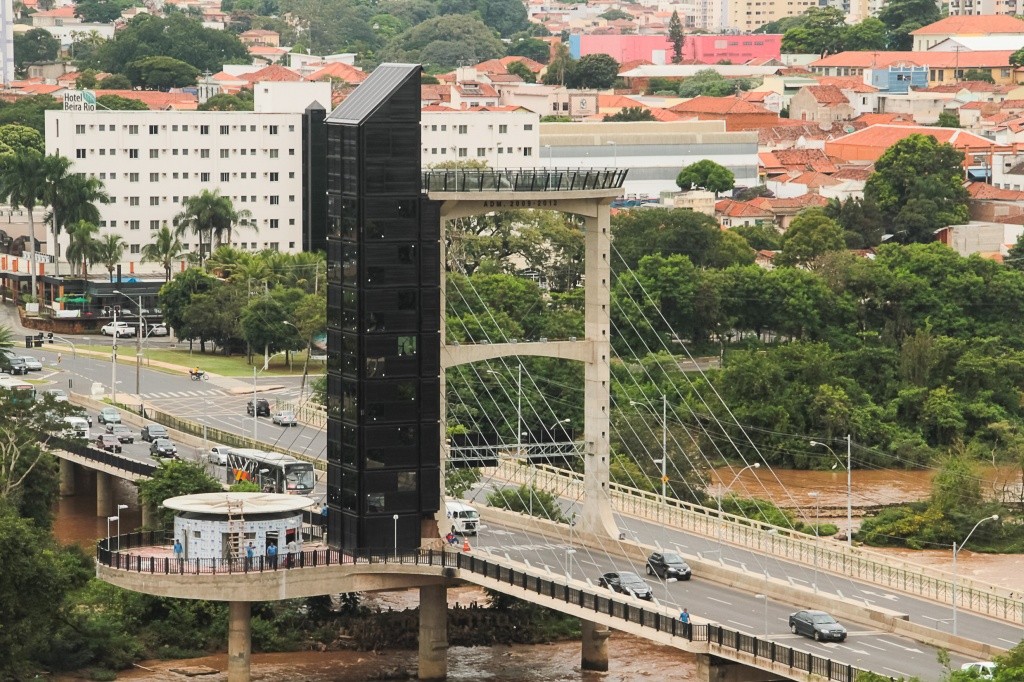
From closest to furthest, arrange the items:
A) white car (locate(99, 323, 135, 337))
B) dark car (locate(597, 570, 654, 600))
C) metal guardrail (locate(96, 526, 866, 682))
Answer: metal guardrail (locate(96, 526, 866, 682)) < dark car (locate(597, 570, 654, 600)) < white car (locate(99, 323, 135, 337))

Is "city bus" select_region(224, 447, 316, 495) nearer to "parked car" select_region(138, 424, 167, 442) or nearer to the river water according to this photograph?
the river water

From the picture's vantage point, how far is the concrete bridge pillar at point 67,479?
9281 cm

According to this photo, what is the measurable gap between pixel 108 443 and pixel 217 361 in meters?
27.8

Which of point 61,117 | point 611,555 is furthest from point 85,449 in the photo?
point 61,117

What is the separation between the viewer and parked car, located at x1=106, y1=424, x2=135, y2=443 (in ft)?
307

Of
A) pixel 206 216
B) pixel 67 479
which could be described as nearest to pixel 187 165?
pixel 206 216

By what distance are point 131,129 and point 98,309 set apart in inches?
515

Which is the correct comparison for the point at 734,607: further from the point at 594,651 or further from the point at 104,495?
the point at 104,495

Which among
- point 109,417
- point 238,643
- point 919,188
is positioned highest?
point 919,188

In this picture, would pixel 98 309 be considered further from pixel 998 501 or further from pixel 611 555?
pixel 611 555

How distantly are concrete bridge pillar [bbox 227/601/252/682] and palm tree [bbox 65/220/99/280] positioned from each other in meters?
70.7

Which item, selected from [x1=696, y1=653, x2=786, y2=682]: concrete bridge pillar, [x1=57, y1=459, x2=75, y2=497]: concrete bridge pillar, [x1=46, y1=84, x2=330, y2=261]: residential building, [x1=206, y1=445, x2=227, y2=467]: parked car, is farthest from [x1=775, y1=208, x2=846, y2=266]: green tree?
[x1=696, y1=653, x2=786, y2=682]: concrete bridge pillar

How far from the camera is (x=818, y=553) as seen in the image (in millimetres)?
66812

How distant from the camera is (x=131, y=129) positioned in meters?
140
